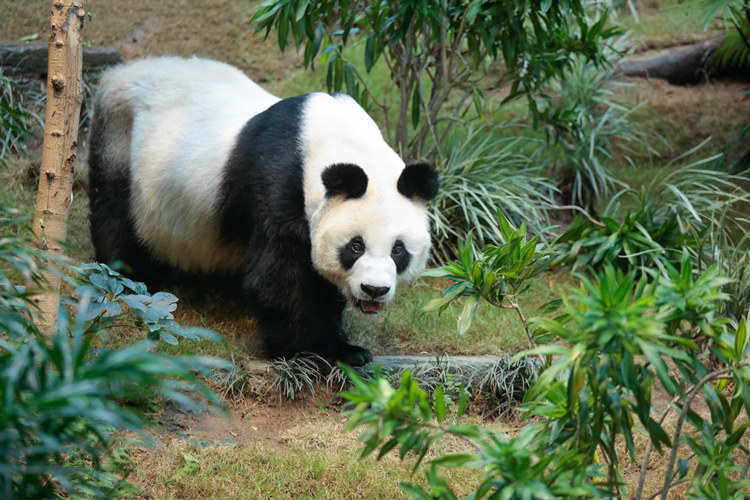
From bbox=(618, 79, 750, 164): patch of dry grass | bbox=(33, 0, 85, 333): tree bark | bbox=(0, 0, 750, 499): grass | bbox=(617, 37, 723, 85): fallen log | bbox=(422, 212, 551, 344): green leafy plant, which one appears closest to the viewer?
bbox=(422, 212, 551, 344): green leafy plant

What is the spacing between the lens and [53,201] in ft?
10.1

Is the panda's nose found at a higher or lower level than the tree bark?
lower

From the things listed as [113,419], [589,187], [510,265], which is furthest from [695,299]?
[589,187]

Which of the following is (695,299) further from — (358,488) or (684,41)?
(684,41)

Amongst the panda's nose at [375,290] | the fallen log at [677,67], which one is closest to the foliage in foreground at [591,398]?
the panda's nose at [375,290]

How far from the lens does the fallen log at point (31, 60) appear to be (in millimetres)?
6965

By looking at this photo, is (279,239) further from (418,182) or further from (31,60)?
(31,60)

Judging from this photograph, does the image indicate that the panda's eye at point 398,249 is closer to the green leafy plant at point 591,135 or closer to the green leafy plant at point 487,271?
the green leafy plant at point 487,271

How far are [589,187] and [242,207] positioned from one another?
397 cm

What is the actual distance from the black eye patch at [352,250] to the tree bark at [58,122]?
4.50ft

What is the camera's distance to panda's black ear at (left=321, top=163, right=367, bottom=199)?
12.3 feet

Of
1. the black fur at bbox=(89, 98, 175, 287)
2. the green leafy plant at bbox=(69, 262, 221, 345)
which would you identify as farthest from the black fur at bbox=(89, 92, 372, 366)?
the green leafy plant at bbox=(69, 262, 221, 345)

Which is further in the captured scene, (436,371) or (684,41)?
(684,41)

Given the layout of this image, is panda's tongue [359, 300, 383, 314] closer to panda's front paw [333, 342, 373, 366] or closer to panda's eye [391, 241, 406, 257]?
panda's eye [391, 241, 406, 257]
